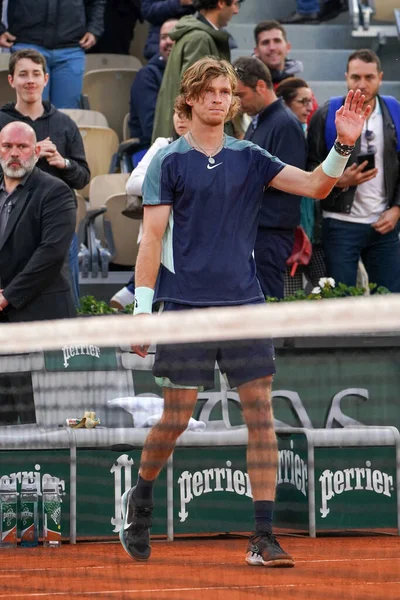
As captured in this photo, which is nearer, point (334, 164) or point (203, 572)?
point (334, 164)

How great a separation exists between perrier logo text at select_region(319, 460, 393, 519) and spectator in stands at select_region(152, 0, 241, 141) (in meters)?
2.64

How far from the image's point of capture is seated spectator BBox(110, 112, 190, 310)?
23.4ft

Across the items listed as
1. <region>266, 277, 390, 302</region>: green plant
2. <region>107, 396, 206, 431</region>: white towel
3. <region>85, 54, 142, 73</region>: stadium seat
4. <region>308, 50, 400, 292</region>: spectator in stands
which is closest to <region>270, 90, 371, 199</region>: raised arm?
<region>107, 396, 206, 431</region>: white towel

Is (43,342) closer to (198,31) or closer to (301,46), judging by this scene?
(198,31)

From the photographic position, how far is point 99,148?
35.3ft

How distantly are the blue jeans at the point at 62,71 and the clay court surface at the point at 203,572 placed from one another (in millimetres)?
4930

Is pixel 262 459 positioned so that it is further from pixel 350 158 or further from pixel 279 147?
pixel 350 158

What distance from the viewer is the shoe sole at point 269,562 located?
5121 millimetres

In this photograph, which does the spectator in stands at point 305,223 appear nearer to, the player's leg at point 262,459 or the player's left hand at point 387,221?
the player's left hand at point 387,221

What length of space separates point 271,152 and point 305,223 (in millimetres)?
623

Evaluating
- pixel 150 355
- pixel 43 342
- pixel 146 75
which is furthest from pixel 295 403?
pixel 146 75

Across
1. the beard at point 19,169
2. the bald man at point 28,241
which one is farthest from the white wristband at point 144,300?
the beard at point 19,169

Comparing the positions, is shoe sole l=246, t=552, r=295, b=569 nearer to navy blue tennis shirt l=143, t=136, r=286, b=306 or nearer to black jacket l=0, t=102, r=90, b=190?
navy blue tennis shirt l=143, t=136, r=286, b=306

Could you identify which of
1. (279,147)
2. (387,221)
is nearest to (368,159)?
(387,221)
